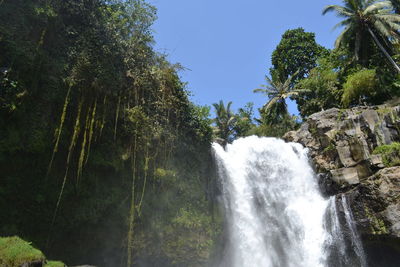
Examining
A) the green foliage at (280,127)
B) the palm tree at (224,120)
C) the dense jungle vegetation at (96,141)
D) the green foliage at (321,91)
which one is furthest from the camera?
the palm tree at (224,120)

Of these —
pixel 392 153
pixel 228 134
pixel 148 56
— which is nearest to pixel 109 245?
pixel 148 56

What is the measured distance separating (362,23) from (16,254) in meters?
25.9

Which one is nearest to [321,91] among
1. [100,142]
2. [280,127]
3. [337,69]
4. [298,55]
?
[337,69]

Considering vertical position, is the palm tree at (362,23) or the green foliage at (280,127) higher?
the palm tree at (362,23)

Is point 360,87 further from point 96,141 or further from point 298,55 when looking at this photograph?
point 96,141

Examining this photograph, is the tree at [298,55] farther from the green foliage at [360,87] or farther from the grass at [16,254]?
the grass at [16,254]

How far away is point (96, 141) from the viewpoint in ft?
38.6

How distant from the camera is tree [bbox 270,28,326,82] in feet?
111

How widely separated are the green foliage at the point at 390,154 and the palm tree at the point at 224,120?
70.0 ft

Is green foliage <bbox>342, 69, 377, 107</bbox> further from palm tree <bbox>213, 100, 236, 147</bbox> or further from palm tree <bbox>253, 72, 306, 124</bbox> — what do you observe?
palm tree <bbox>213, 100, 236, 147</bbox>

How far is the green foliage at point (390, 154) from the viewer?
14.9m

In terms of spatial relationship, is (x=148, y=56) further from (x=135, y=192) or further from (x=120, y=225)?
(x=120, y=225)

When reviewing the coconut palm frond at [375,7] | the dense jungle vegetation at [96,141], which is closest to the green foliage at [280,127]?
the coconut palm frond at [375,7]

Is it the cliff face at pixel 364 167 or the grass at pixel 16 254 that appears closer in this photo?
the grass at pixel 16 254
